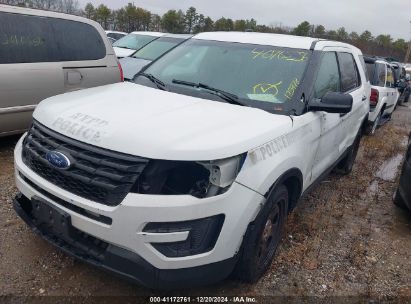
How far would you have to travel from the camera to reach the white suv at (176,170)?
7.54 feet

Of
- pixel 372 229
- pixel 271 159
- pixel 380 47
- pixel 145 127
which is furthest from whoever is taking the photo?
pixel 380 47

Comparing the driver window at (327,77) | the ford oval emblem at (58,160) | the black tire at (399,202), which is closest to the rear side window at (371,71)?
the black tire at (399,202)

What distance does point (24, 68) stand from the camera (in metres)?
4.79

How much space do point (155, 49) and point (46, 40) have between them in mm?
4429

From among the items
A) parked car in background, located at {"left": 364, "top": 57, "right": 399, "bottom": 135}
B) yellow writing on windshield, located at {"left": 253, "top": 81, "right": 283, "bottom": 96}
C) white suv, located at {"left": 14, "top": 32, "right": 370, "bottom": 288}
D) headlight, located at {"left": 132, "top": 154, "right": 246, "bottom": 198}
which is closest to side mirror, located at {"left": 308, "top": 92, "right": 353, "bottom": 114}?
white suv, located at {"left": 14, "top": 32, "right": 370, "bottom": 288}

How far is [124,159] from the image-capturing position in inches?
90.7

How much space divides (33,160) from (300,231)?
2.57 meters

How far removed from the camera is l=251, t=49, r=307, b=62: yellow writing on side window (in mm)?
3561

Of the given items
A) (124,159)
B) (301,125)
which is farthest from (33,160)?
(301,125)

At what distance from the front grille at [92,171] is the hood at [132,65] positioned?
546 cm

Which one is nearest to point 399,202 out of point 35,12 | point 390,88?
point 35,12

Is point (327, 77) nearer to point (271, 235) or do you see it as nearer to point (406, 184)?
point (406, 184)

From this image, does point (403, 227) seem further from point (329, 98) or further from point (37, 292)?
point (37, 292)

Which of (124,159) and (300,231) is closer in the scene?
(124,159)
